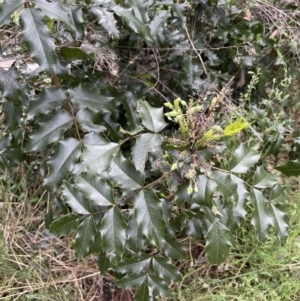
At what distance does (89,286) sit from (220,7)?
4.29ft

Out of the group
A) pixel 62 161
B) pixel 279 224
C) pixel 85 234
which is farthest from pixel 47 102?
pixel 279 224

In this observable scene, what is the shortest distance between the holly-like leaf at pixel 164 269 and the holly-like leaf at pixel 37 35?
0.78 meters

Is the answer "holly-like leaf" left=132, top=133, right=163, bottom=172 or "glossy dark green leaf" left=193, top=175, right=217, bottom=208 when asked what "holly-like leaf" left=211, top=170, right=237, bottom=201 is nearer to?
"glossy dark green leaf" left=193, top=175, right=217, bottom=208

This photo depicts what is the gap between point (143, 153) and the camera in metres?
1.06

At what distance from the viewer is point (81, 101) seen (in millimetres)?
1314

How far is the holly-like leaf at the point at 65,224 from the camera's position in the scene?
120cm

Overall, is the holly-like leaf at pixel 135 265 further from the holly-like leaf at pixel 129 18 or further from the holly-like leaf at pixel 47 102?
the holly-like leaf at pixel 129 18

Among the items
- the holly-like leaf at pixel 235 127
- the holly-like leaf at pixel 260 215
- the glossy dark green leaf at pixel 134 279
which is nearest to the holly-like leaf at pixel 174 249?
the glossy dark green leaf at pixel 134 279

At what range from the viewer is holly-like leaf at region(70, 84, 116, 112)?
131cm

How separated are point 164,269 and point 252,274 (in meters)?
0.44

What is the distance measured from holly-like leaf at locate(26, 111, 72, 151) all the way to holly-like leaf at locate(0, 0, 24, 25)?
407 millimetres

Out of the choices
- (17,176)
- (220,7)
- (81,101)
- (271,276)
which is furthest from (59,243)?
(220,7)

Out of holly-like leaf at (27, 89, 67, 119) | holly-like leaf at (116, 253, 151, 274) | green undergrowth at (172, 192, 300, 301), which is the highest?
holly-like leaf at (27, 89, 67, 119)

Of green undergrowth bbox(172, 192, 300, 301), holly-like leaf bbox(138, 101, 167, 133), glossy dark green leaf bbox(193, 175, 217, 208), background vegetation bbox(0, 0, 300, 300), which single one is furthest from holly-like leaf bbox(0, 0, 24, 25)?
green undergrowth bbox(172, 192, 300, 301)
